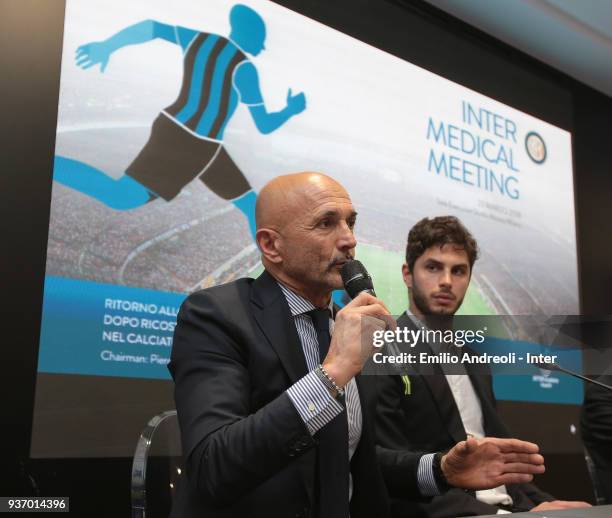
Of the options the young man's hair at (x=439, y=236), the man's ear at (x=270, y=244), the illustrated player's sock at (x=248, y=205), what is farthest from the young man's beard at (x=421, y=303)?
the man's ear at (x=270, y=244)

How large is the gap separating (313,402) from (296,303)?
0.41m

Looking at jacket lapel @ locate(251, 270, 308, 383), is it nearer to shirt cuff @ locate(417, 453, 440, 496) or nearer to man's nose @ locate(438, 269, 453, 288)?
shirt cuff @ locate(417, 453, 440, 496)

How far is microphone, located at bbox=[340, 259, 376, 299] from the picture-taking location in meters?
1.55

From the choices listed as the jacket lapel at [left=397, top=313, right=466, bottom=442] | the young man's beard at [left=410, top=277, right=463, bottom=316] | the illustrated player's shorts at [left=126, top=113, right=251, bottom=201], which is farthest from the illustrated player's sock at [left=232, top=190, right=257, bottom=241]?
the jacket lapel at [left=397, top=313, right=466, bottom=442]

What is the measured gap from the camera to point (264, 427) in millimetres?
1353

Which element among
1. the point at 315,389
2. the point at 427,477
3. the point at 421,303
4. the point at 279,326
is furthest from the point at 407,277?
the point at 315,389

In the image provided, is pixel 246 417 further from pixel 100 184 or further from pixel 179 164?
pixel 179 164

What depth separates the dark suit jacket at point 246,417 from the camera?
53.5 inches

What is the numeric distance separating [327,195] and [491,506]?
3.63 feet

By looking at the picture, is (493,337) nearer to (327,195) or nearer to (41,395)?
(327,195)

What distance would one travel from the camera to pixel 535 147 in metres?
→ 4.66

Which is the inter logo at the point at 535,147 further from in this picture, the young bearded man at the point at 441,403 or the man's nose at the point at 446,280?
the man's nose at the point at 446,280

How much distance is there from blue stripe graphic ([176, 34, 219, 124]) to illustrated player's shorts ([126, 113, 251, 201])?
65mm

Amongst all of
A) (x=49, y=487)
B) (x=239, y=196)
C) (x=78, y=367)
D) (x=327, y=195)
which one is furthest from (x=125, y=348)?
(x=327, y=195)
